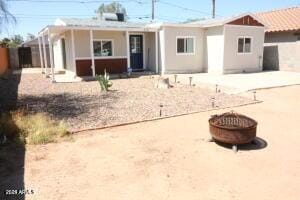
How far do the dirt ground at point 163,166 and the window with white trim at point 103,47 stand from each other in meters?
11.5

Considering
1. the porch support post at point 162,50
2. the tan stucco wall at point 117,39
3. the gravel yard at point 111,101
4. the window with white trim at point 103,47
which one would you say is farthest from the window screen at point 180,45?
the gravel yard at point 111,101

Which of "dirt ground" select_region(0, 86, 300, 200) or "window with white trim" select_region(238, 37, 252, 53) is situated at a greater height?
"window with white trim" select_region(238, 37, 252, 53)

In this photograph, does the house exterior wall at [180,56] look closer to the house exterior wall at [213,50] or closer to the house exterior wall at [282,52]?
the house exterior wall at [213,50]

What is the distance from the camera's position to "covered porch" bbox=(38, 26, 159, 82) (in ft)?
55.7

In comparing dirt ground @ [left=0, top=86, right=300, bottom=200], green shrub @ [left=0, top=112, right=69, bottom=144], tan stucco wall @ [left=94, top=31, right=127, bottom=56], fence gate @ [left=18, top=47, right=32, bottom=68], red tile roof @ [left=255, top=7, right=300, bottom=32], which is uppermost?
red tile roof @ [left=255, top=7, right=300, bottom=32]

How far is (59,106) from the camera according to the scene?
373 inches

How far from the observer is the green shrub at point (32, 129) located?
6.28m

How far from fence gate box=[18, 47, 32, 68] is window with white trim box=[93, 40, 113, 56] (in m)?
13.7

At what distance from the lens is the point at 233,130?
5699mm

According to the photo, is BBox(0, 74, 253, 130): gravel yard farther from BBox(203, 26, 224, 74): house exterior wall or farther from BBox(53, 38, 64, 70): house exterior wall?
BBox(53, 38, 64, 70): house exterior wall

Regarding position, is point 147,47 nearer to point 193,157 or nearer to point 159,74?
point 159,74

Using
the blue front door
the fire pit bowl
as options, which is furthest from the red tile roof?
the fire pit bowl

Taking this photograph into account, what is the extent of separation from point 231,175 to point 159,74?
1379 cm

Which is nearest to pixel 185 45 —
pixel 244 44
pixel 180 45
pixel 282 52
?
pixel 180 45
